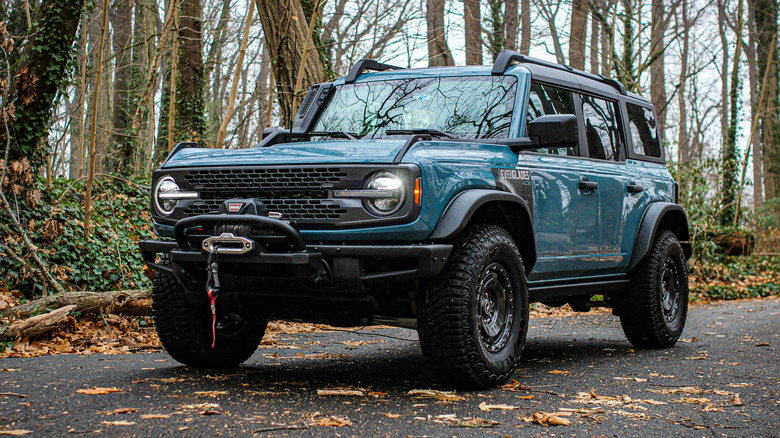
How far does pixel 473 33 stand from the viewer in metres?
20.0

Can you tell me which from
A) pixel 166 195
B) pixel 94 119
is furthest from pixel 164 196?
pixel 94 119

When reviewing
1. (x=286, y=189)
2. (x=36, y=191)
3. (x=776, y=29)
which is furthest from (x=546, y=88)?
(x=776, y=29)

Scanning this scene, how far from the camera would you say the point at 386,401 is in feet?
14.8

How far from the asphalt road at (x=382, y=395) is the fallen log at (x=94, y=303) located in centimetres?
110

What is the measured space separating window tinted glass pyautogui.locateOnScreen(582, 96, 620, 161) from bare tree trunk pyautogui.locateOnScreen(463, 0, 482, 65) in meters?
11.9

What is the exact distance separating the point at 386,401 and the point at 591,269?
2.61 metres

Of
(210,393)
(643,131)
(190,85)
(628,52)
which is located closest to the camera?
(210,393)

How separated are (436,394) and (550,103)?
2590mm

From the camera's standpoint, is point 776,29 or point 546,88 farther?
point 776,29

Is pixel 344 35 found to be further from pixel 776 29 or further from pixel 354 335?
pixel 354 335

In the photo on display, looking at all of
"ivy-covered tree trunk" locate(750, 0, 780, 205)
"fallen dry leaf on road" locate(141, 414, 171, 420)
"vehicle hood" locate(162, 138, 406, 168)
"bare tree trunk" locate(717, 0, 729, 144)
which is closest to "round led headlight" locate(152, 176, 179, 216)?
"vehicle hood" locate(162, 138, 406, 168)

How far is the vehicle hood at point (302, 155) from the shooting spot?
4.60m

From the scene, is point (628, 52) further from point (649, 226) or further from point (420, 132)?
point (420, 132)

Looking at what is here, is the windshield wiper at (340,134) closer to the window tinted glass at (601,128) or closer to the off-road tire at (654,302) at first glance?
the window tinted glass at (601,128)
